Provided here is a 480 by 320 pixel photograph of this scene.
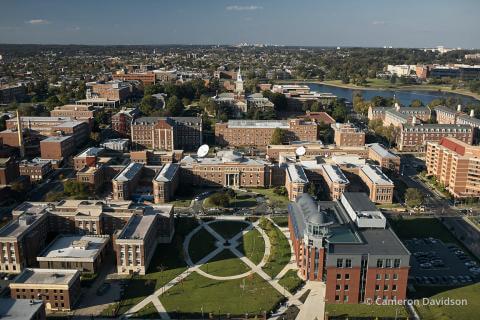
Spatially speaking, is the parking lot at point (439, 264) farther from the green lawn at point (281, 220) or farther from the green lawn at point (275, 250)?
the green lawn at point (281, 220)

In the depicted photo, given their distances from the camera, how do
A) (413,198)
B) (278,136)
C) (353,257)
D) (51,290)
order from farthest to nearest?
(278,136), (413,198), (353,257), (51,290)

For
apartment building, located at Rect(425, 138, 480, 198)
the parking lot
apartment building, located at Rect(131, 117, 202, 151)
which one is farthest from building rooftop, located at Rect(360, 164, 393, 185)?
apartment building, located at Rect(131, 117, 202, 151)

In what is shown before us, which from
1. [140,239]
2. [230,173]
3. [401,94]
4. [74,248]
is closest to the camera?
[140,239]

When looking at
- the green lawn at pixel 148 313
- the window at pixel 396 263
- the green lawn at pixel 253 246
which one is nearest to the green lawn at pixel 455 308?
the window at pixel 396 263

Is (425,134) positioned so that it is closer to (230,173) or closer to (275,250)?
(230,173)

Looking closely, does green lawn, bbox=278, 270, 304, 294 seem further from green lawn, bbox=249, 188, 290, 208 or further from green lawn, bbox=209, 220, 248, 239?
green lawn, bbox=249, 188, 290, 208

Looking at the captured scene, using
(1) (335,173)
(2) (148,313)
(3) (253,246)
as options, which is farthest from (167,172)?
(2) (148,313)
